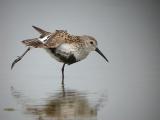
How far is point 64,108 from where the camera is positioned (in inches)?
296

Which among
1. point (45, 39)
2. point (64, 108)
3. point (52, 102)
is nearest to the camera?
point (64, 108)

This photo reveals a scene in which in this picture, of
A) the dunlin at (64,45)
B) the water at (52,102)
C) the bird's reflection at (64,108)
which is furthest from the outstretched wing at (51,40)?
the bird's reflection at (64,108)

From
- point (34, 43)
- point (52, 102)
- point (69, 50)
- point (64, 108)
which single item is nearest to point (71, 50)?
point (69, 50)

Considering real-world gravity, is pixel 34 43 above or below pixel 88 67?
above

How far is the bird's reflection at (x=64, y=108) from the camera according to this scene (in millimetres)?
7085

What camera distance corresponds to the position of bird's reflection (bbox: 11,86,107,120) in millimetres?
7085

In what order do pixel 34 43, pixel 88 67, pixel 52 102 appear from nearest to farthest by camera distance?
1. pixel 52 102
2. pixel 34 43
3. pixel 88 67

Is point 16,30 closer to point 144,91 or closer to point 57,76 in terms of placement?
point 57,76

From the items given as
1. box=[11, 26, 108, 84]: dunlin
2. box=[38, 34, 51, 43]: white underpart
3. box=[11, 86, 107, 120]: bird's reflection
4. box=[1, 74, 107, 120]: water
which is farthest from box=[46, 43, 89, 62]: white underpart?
box=[11, 86, 107, 120]: bird's reflection

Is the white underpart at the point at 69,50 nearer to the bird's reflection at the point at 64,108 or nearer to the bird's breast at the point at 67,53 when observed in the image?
the bird's breast at the point at 67,53

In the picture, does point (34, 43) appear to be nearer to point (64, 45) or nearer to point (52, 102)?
point (64, 45)

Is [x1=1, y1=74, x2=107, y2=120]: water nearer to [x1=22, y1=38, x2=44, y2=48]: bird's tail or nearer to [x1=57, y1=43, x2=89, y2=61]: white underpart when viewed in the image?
[x1=57, y1=43, x2=89, y2=61]: white underpart

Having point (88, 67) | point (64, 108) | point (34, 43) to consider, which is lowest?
point (64, 108)

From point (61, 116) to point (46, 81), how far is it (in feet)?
9.86
